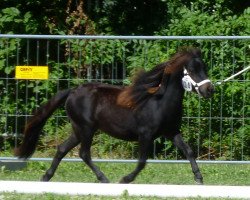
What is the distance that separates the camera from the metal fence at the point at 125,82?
11.3 metres

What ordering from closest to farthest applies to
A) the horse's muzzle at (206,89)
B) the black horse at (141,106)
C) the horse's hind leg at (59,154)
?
the horse's muzzle at (206,89) < the black horse at (141,106) < the horse's hind leg at (59,154)

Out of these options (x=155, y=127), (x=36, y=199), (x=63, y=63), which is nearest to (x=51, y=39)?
(x=63, y=63)

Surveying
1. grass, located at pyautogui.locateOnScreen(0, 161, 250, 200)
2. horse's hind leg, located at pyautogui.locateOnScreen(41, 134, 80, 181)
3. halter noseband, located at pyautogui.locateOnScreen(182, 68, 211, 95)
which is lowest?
grass, located at pyautogui.locateOnScreen(0, 161, 250, 200)

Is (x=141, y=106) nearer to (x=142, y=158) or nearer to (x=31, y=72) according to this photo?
(x=142, y=158)

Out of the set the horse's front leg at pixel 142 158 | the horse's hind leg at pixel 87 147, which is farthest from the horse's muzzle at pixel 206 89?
the horse's hind leg at pixel 87 147

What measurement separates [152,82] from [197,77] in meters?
0.55

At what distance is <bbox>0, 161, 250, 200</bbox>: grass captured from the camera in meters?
10.4

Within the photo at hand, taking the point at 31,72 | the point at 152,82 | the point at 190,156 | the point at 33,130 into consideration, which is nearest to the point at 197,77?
the point at 152,82

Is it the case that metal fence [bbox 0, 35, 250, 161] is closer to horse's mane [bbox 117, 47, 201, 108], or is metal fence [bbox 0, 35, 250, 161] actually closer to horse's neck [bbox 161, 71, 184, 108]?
horse's mane [bbox 117, 47, 201, 108]

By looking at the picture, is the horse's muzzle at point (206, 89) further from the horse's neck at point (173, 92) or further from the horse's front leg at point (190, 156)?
the horse's front leg at point (190, 156)

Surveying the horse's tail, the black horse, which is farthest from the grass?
the black horse

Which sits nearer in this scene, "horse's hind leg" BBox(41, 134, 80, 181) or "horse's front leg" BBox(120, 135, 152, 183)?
"horse's front leg" BBox(120, 135, 152, 183)

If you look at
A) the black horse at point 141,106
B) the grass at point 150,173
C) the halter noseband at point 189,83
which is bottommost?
the grass at point 150,173

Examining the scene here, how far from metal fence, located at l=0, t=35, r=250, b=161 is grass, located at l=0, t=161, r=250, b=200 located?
0.17m
